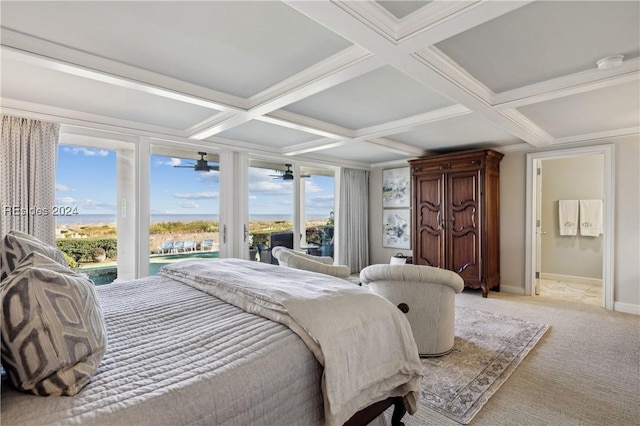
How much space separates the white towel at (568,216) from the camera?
5.82 metres

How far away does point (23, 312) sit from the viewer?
0.91 metres

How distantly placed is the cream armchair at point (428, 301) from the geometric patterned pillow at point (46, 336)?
2282 millimetres

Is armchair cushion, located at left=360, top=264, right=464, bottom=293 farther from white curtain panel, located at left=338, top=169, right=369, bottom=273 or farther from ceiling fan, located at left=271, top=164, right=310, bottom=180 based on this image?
white curtain panel, located at left=338, top=169, right=369, bottom=273

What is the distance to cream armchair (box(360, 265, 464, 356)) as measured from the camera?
2.70 meters

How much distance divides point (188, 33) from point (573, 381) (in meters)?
3.65

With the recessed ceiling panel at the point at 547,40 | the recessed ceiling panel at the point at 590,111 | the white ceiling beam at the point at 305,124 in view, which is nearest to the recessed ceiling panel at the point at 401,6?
the recessed ceiling panel at the point at 547,40

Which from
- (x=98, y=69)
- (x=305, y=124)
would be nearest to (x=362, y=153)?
(x=305, y=124)

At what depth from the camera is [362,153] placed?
558cm

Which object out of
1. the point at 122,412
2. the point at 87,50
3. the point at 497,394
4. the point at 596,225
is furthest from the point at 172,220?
the point at 596,225

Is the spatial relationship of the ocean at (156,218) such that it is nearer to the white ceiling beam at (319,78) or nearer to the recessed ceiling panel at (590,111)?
the white ceiling beam at (319,78)

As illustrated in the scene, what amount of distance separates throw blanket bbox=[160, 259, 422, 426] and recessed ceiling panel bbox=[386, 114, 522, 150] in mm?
2629

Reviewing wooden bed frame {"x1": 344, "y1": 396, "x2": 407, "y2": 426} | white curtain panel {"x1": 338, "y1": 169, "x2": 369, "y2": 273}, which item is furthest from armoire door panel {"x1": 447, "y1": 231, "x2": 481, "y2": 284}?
wooden bed frame {"x1": 344, "y1": 396, "x2": 407, "y2": 426}

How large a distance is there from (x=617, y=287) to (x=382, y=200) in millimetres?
A: 3873

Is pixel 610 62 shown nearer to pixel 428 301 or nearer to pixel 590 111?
pixel 590 111
